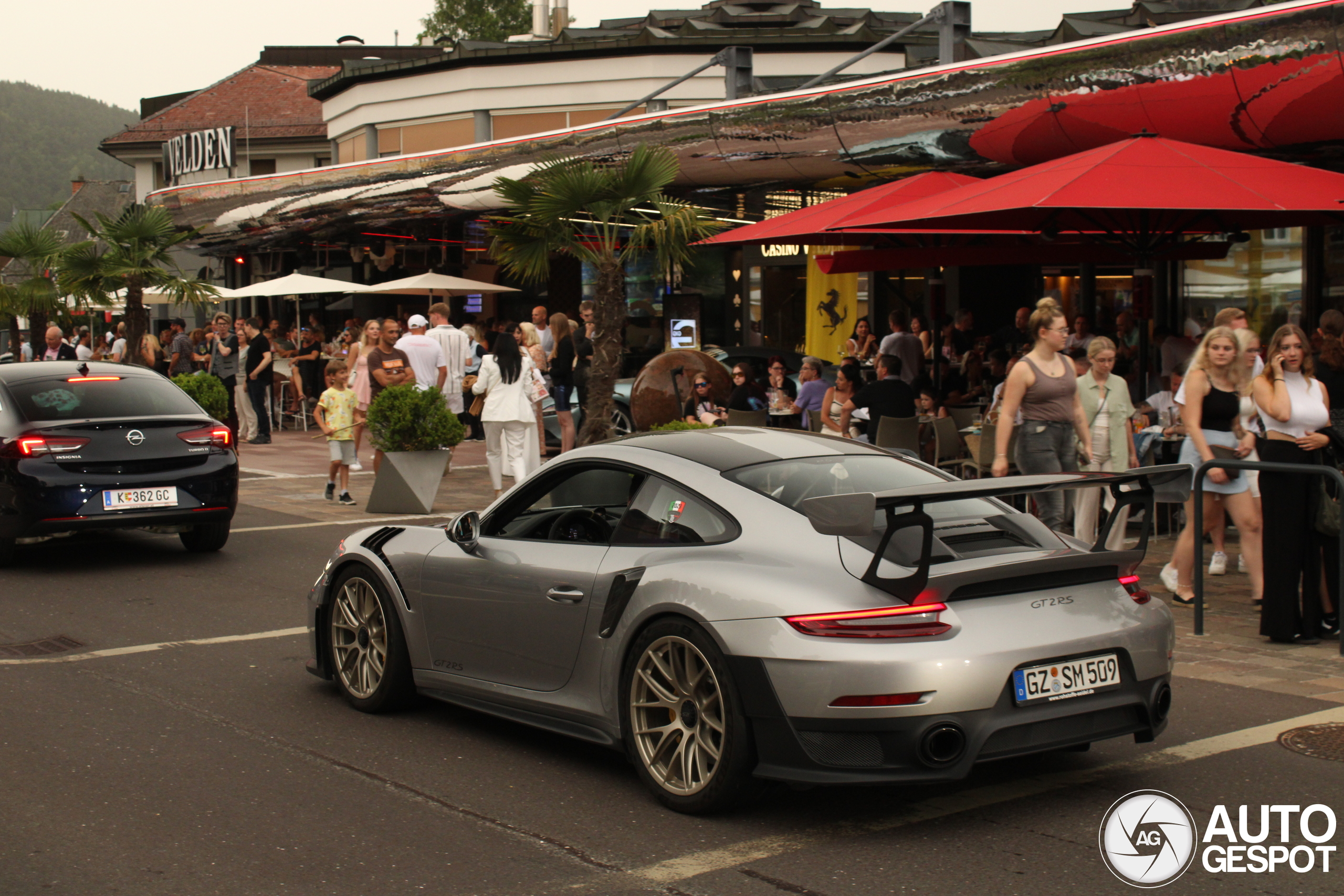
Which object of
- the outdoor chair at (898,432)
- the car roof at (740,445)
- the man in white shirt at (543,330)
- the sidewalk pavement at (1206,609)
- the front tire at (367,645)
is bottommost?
the sidewalk pavement at (1206,609)

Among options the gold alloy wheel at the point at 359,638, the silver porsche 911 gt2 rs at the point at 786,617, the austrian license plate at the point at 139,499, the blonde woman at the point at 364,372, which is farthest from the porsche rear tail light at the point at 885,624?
the blonde woman at the point at 364,372

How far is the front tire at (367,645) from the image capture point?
20.4 ft

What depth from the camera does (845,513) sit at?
14.7ft

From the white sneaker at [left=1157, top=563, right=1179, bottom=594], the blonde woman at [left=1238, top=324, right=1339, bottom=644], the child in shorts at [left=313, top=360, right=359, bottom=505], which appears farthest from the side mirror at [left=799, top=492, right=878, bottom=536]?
the child in shorts at [left=313, top=360, right=359, bottom=505]

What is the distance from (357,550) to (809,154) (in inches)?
564

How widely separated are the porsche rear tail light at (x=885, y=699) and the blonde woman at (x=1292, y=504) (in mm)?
4123

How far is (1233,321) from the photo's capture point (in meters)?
9.24

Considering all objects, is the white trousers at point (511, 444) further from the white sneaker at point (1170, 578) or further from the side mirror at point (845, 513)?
the side mirror at point (845, 513)

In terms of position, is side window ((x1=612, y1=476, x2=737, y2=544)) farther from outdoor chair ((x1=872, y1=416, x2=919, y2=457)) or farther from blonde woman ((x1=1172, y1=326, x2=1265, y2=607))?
outdoor chair ((x1=872, y1=416, x2=919, y2=457))

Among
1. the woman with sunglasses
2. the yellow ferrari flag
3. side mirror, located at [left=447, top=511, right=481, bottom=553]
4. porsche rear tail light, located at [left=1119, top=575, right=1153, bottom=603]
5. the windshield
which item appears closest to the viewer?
porsche rear tail light, located at [left=1119, top=575, right=1153, bottom=603]

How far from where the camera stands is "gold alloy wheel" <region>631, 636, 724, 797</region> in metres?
4.75

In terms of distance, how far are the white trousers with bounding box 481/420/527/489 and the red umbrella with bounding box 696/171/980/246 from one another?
8.68 ft

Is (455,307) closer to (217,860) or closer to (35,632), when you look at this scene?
(35,632)

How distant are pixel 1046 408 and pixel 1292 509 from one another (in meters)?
1.68
